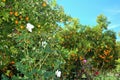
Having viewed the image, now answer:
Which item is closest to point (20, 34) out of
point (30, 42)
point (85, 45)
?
point (30, 42)

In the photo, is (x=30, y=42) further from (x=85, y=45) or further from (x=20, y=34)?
(x=85, y=45)

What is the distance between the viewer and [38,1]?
10.7m

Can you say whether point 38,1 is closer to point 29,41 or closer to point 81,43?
point 29,41

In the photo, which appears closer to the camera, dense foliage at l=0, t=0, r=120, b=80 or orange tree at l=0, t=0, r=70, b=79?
dense foliage at l=0, t=0, r=120, b=80

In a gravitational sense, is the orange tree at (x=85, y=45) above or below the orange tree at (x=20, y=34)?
above

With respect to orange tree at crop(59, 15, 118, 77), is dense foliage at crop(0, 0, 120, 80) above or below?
below

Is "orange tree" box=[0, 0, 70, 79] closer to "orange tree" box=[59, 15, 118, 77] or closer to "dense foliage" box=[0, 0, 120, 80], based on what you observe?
"dense foliage" box=[0, 0, 120, 80]

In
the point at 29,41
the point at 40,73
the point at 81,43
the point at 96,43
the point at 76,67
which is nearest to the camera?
the point at 40,73

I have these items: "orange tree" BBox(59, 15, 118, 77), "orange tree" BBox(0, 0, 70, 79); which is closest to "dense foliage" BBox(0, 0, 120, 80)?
"orange tree" BBox(0, 0, 70, 79)

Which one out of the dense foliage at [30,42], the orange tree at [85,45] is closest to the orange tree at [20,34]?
the dense foliage at [30,42]

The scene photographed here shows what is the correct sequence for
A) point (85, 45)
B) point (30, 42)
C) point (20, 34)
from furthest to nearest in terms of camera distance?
point (85, 45) → point (20, 34) → point (30, 42)

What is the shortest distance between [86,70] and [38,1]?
2492 millimetres

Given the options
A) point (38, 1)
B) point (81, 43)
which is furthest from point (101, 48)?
point (38, 1)

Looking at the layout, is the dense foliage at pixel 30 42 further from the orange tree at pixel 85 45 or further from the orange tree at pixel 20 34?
the orange tree at pixel 85 45
